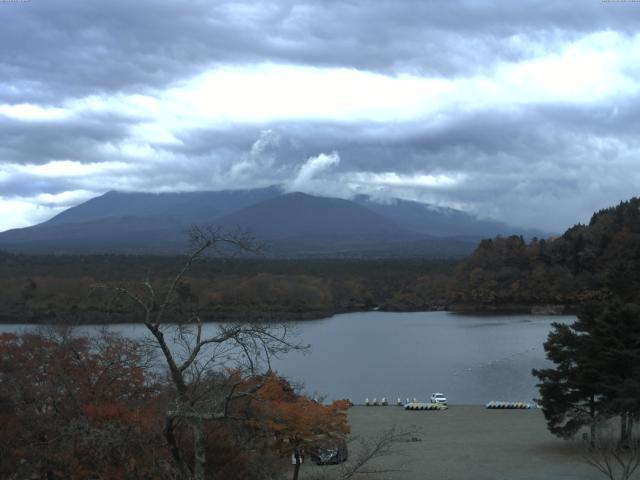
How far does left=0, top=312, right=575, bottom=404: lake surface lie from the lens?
92.2ft

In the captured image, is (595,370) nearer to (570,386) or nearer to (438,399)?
(570,386)

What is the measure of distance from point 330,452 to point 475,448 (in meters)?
4.35

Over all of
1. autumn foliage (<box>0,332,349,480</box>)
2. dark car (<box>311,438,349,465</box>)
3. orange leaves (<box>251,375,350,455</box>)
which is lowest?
dark car (<box>311,438,349,465</box>)

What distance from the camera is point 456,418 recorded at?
2177cm

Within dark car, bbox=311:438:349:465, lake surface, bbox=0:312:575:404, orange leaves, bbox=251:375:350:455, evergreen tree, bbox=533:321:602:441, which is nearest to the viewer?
orange leaves, bbox=251:375:350:455

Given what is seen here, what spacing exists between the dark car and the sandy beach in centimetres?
21

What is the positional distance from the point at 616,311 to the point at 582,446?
312cm

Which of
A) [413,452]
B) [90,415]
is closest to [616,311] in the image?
[413,452]

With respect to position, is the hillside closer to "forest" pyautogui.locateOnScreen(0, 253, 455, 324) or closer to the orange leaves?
"forest" pyautogui.locateOnScreen(0, 253, 455, 324)

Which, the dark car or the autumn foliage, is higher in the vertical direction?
the autumn foliage

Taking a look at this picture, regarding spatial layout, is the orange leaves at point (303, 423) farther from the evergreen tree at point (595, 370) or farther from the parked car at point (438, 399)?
the parked car at point (438, 399)

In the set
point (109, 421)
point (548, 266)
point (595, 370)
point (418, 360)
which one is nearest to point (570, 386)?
point (595, 370)

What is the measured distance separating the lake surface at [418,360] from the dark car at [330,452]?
235 inches

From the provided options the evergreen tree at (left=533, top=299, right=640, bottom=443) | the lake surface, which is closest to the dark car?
the evergreen tree at (left=533, top=299, right=640, bottom=443)
